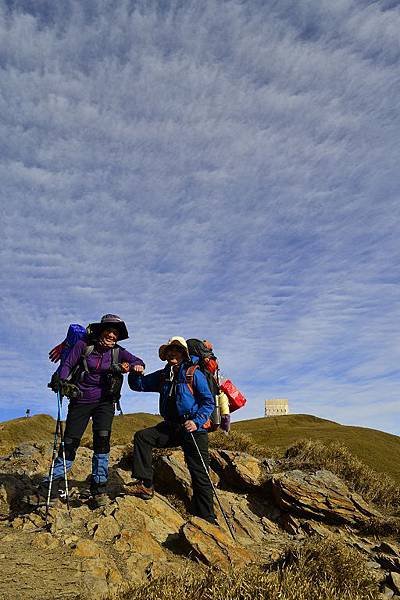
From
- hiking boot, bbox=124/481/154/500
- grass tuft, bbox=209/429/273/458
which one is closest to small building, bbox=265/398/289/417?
grass tuft, bbox=209/429/273/458

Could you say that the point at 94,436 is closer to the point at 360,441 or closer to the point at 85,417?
the point at 85,417

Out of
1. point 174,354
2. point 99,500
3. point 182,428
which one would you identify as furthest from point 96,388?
point 99,500

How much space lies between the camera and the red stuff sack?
38.0 feet

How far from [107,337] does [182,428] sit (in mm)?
2239

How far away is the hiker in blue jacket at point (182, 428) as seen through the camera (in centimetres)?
795

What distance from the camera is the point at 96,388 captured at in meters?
8.50

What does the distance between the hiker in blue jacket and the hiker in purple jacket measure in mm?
664

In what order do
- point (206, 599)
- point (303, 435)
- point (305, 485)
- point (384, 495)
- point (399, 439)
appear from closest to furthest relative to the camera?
point (206, 599) → point (305, 485) → point (384, 495) → point (303, 435) → point (399, 439)

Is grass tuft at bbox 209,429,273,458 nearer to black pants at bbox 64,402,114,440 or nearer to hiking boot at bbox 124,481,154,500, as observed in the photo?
hiking boot at bbox 124,481,154,500

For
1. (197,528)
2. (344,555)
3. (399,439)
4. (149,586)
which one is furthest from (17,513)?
(399,439)

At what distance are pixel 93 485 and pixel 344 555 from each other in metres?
4.45

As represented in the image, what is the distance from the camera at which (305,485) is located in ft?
33.6

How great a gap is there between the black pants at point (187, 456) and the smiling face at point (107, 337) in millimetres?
1774

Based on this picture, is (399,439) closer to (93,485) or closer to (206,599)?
(93,485)
